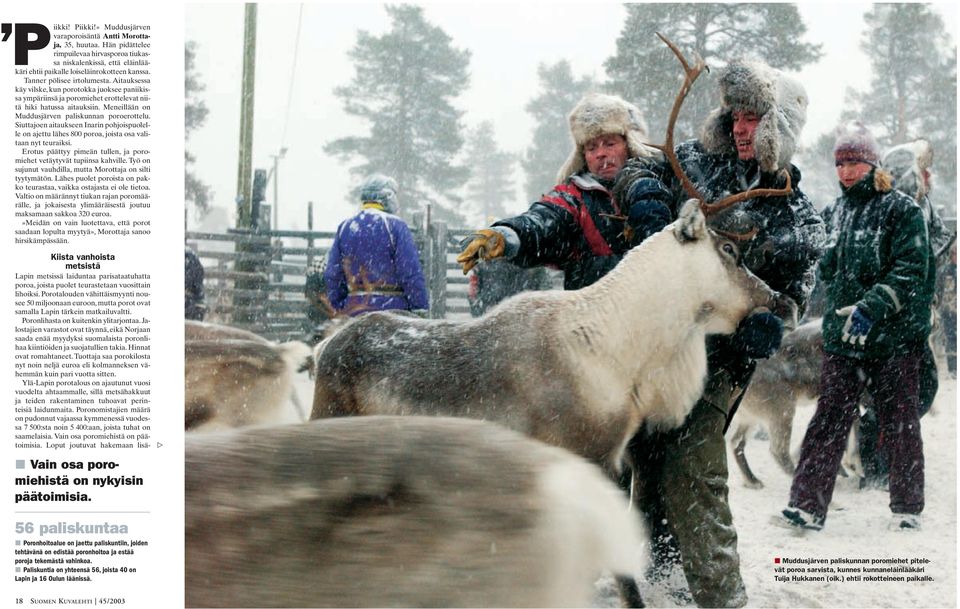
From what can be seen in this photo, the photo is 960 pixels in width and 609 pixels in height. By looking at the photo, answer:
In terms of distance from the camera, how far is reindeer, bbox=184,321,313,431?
4121mm

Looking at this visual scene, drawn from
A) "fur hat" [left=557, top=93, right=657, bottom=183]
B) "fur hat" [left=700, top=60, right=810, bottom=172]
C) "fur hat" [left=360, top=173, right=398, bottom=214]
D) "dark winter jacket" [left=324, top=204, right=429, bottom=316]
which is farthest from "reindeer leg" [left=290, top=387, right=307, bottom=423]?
"fur hat" [left=700, top=60, right=810, bottom=172]

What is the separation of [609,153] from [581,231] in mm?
316

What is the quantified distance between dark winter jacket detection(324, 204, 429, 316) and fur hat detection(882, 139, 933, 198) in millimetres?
2299

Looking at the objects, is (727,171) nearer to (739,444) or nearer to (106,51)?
(106,51)

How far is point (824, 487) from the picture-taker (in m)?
3.70

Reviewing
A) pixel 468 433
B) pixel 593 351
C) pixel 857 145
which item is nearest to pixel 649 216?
pixel 593 351

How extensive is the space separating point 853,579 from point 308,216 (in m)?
9.40

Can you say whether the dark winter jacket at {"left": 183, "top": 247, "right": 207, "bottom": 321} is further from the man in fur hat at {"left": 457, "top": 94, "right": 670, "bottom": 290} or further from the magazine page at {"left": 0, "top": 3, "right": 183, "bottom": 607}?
the man in fur hat at {"left": 457, "top": 94, "right": 670, "bottom": 290}

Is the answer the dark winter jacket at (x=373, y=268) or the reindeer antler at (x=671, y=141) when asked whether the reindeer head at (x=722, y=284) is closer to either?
the reindeer antler at (x=671, y=141)

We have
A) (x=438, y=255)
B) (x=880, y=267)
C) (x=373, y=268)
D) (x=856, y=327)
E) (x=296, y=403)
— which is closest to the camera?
(x=856, y=327)

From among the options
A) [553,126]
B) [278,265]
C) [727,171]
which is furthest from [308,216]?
[727,171]

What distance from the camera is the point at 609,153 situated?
316 cm

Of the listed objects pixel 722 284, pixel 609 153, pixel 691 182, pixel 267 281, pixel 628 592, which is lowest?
pixel 628 592

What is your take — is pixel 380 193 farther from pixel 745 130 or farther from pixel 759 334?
pixel 759 334
